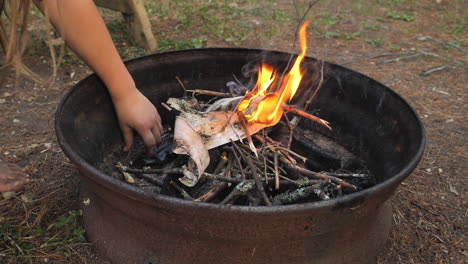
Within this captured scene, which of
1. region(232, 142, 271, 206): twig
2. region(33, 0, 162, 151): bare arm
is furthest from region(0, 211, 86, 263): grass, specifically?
region(232, 142, 271, 206): twig

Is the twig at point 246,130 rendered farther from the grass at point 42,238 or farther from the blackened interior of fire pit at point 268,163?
the grass at point 42,238

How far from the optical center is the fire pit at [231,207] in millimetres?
1229

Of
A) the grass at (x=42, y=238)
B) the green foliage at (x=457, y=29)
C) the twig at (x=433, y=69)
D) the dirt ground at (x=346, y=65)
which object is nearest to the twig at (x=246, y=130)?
the dirt ground at (x=346, y=65)

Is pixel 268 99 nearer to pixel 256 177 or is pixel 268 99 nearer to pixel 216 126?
pixel 216 126

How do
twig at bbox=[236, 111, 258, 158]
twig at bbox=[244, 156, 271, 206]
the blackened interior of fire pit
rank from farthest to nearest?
twig at bbox=[236, 111, 258, 158]
the blackened interior of fire pit
twig at bbox=[244, 156, 271, 206]

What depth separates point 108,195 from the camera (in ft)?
4.62

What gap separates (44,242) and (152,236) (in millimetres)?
666

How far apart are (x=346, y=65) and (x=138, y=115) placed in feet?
8.35

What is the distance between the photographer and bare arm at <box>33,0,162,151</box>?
5.15ft

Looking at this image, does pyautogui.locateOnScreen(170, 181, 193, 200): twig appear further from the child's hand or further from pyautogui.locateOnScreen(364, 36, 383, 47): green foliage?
pyautogui.locateOnScreen(364, 36, 383, 47): green foliage

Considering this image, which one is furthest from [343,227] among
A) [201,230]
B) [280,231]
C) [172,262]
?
[172,262]

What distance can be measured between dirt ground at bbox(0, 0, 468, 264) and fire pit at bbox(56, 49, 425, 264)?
270 millimetres

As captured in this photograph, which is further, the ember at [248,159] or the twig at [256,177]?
the ember at [248,159]

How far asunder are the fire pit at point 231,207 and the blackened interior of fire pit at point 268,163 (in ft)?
0.13
